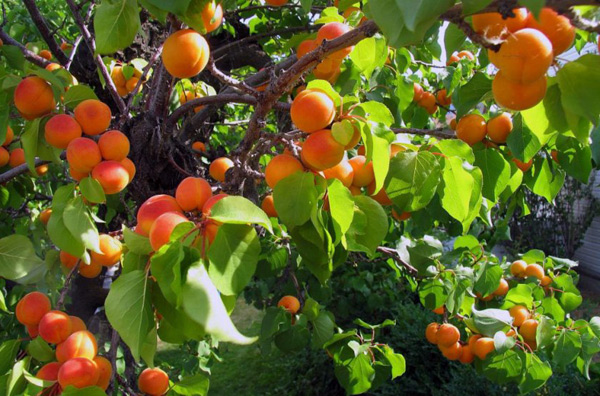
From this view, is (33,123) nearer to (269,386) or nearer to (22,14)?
(22,14)

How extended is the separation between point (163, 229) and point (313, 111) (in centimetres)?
32

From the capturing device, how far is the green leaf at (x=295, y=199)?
0.79 m

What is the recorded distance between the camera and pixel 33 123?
3.71 ft

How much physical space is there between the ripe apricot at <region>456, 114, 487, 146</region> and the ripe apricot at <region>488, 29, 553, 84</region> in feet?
A: 2.19

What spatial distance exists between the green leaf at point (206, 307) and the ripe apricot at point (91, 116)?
0.64 meters

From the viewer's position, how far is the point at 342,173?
90 centimetres

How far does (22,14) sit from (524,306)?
3.30m

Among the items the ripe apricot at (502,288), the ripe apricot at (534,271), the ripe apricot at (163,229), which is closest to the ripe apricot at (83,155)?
the ripe apricot at (163,229)

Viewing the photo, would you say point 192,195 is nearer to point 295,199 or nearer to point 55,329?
point 295,199

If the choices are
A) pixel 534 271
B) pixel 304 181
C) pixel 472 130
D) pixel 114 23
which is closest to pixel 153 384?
pixel 304 181

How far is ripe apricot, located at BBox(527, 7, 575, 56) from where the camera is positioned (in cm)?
63

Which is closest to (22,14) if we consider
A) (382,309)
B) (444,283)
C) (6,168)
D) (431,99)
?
(6,168)

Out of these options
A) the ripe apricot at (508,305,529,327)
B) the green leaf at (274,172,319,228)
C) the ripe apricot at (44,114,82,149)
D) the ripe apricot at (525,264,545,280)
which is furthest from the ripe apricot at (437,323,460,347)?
the ripe apricot at (44,114,82,149)

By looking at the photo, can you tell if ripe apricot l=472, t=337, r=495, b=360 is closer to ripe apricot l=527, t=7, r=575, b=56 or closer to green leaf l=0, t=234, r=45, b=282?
ripe apricot l=527, t=7, r=575, b=56
